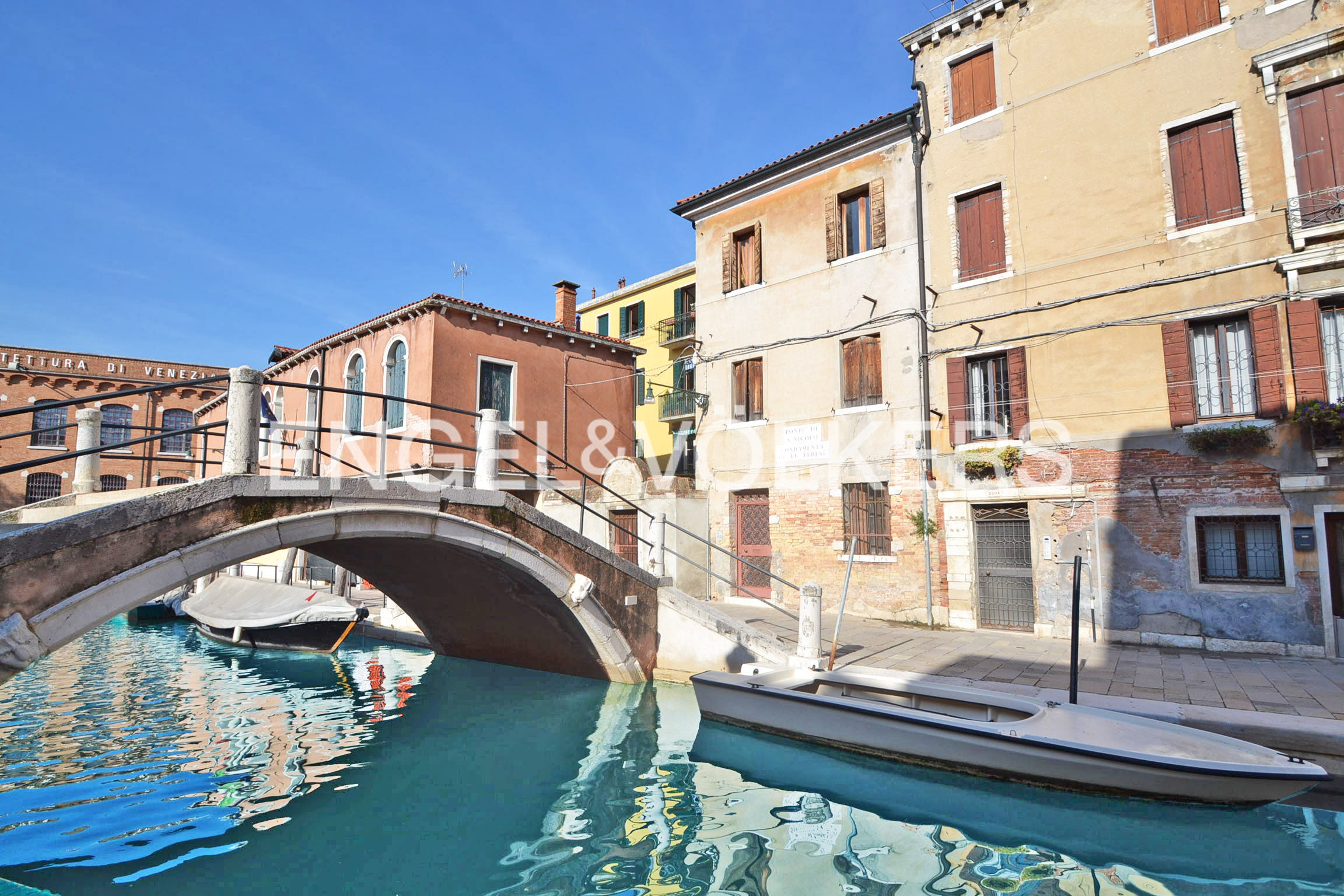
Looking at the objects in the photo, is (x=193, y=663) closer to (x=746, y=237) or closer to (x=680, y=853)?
(x=680, y=853)

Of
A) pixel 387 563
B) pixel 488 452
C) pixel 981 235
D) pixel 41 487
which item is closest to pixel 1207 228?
pixel 981 235

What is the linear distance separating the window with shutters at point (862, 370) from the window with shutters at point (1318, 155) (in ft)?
20.2

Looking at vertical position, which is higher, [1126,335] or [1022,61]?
[1022,61]

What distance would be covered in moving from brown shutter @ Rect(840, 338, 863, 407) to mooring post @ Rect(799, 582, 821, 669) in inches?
248

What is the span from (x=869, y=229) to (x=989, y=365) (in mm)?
3644

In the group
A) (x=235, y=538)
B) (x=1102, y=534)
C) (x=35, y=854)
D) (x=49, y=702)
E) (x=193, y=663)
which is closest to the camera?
(x=35, y=854)

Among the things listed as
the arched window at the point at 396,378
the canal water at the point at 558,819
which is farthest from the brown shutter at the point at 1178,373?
the arched window at the point at 396,378

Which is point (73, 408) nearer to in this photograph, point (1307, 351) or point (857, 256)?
point (857, 256)

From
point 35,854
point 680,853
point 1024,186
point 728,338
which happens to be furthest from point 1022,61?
point 35,854

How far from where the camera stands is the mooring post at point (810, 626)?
8438 mm

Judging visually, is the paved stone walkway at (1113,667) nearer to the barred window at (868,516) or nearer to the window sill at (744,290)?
the barred window at (868,516)

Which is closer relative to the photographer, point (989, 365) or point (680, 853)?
point (680, 853)

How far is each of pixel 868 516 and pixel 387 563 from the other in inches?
A: 330

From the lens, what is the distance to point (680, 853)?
5.12 m
